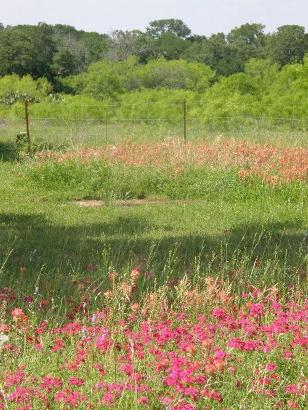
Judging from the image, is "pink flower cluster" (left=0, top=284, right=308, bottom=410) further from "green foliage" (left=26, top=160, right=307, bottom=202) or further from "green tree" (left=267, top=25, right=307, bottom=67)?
"green tree" (left=267, top=25, right=307, bottom=67)

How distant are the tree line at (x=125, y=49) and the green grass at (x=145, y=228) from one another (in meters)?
35.8

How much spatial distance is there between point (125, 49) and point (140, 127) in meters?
44.5

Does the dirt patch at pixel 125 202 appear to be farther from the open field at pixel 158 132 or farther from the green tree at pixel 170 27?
the green tree at pixel 170 27

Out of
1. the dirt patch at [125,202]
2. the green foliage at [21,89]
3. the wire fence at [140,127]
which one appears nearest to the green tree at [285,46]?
the green foliage at [21,89]

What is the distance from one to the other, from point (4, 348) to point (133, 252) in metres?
3.47

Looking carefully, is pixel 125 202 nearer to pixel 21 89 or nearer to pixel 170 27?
pixel 21 89

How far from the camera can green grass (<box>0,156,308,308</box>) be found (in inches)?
223

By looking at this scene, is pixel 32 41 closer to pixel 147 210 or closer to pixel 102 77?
pixel 102 77

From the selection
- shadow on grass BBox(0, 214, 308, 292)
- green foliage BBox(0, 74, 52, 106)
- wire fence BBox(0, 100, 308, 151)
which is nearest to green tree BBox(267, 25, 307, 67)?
green foliage BBox(0, 74, 52, 106)

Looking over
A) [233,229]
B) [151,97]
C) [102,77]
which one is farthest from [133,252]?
[102,77]

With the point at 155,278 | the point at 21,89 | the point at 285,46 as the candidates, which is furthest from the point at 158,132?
the point at 285,46

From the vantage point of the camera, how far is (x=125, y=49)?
65.6 meters

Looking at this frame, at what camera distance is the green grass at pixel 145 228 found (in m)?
5.66

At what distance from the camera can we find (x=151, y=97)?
36062 millimetres
